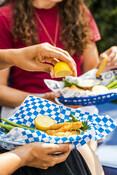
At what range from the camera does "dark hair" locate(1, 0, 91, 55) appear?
1812 mm

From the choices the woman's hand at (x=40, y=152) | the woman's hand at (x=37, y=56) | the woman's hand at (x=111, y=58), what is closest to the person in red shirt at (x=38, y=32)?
the woman's hand at (x=111, y=58)

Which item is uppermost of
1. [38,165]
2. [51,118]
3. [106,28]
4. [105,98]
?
[106,28]

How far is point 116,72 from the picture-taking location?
5.84 feet

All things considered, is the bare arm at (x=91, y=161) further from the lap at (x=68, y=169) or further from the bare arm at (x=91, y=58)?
the bare arm at (x=91, y=58)

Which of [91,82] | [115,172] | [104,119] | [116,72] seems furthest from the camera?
[116,72]

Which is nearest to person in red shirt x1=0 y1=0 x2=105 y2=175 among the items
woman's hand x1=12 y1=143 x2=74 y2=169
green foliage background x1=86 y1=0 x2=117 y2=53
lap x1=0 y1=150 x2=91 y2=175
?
lap x1=0 y1=150 x2=91 y2=175

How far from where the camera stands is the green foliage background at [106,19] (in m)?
3.52

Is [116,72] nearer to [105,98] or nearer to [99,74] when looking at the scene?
[99,74]

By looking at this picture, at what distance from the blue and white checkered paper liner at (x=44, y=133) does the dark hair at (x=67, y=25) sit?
2.23 ft

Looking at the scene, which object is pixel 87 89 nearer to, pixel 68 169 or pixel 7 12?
pixel 68 169

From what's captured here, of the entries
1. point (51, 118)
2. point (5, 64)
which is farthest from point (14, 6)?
point (51, 118)

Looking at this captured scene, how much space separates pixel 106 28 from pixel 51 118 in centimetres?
275

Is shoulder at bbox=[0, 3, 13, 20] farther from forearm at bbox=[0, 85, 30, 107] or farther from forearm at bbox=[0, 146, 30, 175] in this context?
forearm at bbox=[0, 146, 30, 175]

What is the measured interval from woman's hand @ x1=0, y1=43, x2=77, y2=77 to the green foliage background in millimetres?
2493
